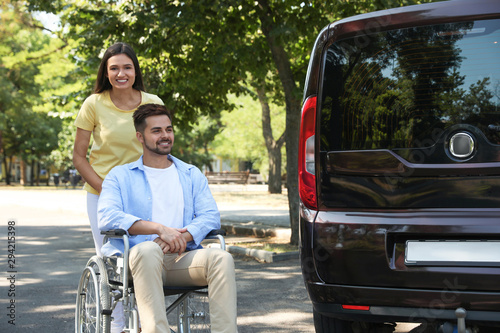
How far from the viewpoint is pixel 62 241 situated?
1166cm

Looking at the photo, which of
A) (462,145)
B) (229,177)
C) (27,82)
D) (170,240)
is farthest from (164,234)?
(27,82)

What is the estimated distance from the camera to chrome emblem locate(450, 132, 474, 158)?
3.27 metres

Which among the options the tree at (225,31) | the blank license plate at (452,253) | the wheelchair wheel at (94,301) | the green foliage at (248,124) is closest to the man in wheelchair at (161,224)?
the wheelchair wheel at (94,301)

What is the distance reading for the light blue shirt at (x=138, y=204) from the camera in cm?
365

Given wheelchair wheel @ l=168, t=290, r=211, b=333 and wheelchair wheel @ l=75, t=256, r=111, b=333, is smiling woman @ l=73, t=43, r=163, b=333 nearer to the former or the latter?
wheelchair wheel @ l=75, t=256, r=111, b=333

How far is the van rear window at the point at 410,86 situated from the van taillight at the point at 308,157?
0.34 feet

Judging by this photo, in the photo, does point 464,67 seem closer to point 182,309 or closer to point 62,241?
point 182,309

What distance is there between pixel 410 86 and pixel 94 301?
2.22 m

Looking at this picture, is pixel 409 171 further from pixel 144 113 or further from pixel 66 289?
pixel 66 289

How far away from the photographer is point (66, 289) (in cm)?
690

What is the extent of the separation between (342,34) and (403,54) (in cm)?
37

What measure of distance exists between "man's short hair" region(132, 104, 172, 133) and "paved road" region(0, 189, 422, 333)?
2020mm

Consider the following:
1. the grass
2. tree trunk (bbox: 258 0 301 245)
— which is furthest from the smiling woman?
tree trunk (bbox: 258 0 301 245)

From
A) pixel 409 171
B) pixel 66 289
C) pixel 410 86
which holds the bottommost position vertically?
pixel 66 289
